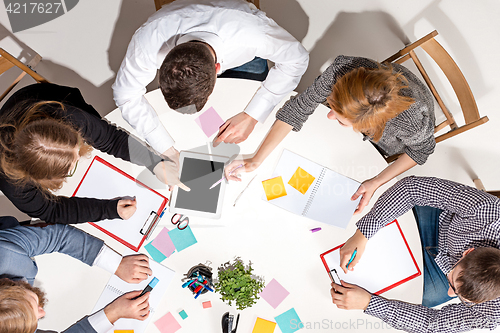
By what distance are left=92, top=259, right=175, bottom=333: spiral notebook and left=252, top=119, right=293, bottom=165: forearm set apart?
24.9 inches

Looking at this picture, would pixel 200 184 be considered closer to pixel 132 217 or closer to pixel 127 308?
pixel 132 217

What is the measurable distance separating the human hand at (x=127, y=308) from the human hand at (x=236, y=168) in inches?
24.9

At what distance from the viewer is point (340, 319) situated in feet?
4.46

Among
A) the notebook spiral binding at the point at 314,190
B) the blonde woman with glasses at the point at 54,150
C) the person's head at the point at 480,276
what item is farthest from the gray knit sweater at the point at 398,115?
the blonde woman with glasses at the point at 54,150

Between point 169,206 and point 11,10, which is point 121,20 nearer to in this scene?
point 11,10

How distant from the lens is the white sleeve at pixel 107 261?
1.34 meters

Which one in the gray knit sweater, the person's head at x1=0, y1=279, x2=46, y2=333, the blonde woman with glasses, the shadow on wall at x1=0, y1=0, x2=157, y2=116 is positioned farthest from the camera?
the shadow on wall at x1=0, y1=0, x2=157, y2=116

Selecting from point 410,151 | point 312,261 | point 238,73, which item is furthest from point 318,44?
point 312,261

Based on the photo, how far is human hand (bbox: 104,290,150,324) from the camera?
51.7 inches

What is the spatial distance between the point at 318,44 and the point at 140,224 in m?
1.73

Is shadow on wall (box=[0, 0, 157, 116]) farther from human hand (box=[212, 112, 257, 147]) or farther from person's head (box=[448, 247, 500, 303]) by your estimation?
person's head (box=[448, 247, 500, 303])

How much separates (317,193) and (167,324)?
862mm

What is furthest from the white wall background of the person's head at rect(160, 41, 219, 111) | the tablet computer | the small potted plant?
the small potted plant

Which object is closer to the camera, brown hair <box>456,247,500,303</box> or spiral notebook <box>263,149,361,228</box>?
brown hair <box>456,247,500,303</box>
